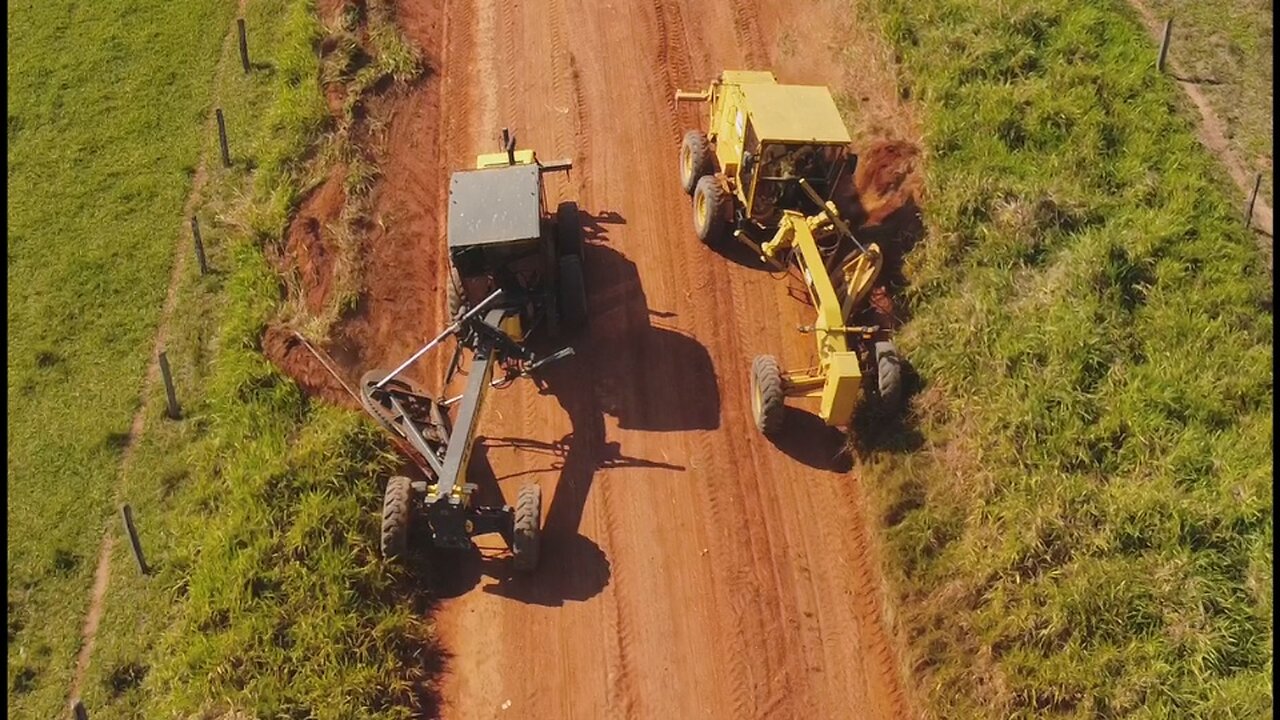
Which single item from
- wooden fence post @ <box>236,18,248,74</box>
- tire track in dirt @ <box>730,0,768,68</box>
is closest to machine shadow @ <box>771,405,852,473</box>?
tire track in dirt @ <box>730,0,768,68</box>

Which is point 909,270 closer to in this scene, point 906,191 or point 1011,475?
point 906,191

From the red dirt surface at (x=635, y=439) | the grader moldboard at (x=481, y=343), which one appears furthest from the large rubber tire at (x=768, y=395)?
the grader moldboard at (x=481, y=343)

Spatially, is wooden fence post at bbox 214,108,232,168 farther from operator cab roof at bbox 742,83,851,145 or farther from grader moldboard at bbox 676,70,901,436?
operator cab roof at bbox 742,83,851,145

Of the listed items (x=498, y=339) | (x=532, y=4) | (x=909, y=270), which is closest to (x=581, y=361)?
(x=498, y=339)

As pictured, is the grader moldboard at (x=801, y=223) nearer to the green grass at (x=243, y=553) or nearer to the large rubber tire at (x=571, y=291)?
the large rubber tire at (x=571, y=291)

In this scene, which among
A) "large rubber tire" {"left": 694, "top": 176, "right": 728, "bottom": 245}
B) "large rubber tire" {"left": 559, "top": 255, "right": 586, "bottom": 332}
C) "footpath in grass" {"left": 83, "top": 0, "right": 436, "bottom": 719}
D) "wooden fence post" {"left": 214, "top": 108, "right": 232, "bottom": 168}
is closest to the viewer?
"footpath in grass" {"left": 83, "top": 0, "right": 436, "bottom": 719}

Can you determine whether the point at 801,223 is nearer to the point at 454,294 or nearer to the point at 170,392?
the point at 454,294
